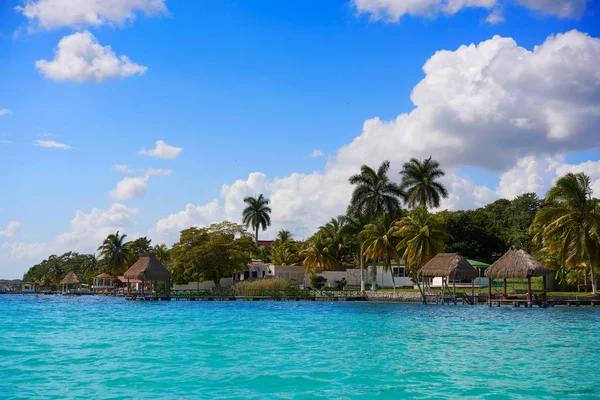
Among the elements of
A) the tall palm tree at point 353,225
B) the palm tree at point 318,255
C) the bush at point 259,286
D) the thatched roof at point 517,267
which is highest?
the tall palm tree at point 353,225

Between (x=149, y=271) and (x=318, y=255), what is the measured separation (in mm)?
17947

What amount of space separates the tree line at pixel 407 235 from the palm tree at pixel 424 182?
105 millimetres

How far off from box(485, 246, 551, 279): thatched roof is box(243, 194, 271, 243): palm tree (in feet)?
160

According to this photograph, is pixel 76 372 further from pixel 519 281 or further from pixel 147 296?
pixel 519 281

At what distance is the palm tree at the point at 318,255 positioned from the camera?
6606 cm

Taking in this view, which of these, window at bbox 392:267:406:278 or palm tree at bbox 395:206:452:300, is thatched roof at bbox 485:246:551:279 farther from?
window at bbox 392:267:406:278

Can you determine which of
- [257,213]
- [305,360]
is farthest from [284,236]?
[305,360]

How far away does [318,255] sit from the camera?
66062mm

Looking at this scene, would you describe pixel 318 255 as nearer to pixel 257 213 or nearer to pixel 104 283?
pixel 257 213

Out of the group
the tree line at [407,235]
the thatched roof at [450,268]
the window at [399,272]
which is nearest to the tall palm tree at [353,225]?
the tree line at [407,235]

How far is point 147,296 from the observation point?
6134 centimetres

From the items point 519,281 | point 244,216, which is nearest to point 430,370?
point 519,281

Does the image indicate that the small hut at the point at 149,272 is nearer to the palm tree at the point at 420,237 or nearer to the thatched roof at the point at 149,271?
the thatched roof at the point at 149,271

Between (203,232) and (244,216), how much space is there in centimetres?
2079
